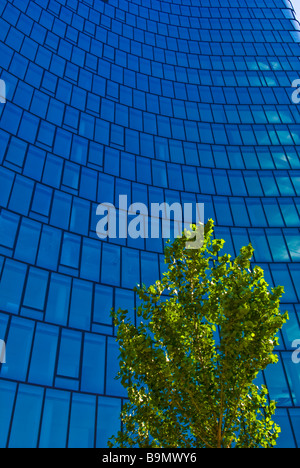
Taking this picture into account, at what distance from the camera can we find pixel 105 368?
20625 mm

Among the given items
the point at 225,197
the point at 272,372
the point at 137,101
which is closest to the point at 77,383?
the point at 272,372

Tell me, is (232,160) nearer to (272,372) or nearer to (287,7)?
(272,372)

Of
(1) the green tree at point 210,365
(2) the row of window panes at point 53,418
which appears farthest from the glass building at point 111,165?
(1) the green tree at point 210,365

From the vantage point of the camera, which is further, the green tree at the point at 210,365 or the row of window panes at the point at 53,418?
the row of window panes at the point at 53,418

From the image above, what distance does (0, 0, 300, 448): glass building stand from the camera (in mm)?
19812

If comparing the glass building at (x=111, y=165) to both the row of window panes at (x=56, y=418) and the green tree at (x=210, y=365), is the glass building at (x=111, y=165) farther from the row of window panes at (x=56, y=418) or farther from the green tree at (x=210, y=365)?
the green tree at (x=210, y=365)

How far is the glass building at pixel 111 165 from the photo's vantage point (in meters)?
19.8

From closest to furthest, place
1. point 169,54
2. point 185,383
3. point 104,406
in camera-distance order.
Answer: point 185,383 → point 104,406 → point 169,54

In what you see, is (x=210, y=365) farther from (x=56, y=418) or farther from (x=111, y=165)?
(x=111, y=165)

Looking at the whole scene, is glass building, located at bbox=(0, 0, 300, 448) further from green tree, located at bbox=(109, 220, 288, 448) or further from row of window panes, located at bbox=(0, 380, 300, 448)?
green tree, located at bbox=(109, 220, 288, 448)

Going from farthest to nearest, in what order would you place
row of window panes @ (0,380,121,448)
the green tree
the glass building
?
the glass building < row of window panes @ (0,380,121,448) < the green tree

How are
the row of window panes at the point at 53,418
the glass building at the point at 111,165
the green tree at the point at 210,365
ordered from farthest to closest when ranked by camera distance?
the glass building at the point at 111,165 < the row of window panes at the point at 53,418 < the green tree at the point at 210,365

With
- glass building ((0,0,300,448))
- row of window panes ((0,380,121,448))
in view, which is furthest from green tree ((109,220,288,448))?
glass building ((0,0,300,448))

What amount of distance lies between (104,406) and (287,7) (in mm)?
46408
